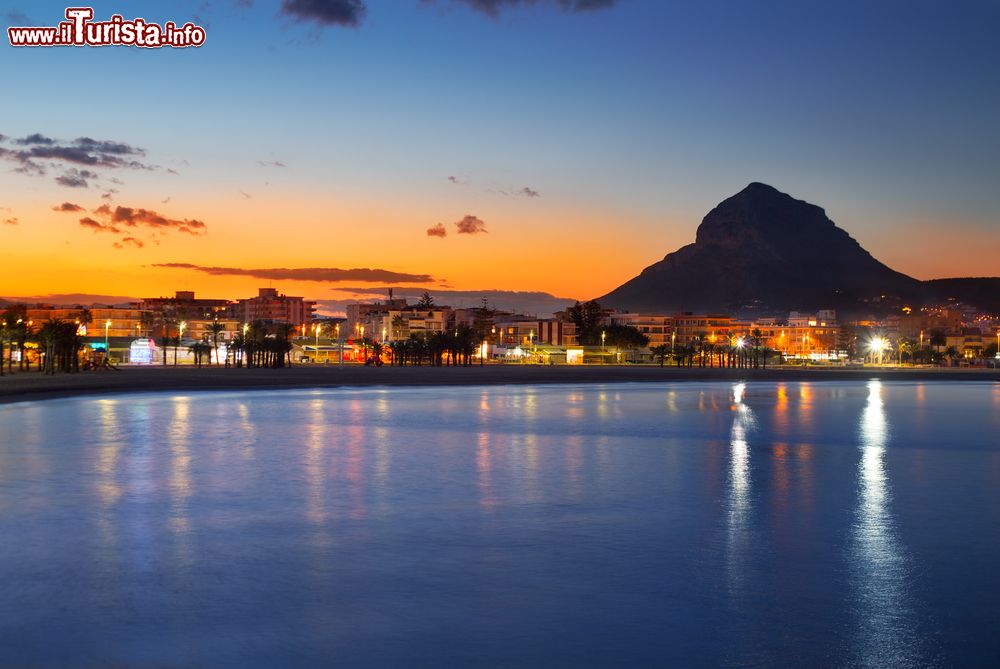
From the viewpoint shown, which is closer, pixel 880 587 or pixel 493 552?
pixel 880 587

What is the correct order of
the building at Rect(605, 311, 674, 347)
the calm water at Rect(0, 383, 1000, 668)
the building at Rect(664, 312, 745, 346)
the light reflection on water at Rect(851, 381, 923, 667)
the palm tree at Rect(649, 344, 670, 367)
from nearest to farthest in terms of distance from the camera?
the light reflection on water at Rect(851, 381, 923, 667), the calm water at Rect(0, 383, 1000, 668), the palm tree at Rect(649, 344, 670, 367), the building at Rect(605, 311, 674, 347), the building at Rect(664, 312, 745, 346)

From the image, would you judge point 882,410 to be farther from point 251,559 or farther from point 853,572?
point 251,559

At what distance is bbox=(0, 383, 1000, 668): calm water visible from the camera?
22.2ft

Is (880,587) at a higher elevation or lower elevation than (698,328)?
lower

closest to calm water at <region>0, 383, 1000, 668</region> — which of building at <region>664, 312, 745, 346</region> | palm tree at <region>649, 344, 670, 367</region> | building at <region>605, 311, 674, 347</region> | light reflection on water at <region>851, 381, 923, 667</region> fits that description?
light reflection on water at <region>851, 381, 923, 667</region>

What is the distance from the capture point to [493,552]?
995 cm

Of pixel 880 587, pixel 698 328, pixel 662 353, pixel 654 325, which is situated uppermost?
pixel 654 325

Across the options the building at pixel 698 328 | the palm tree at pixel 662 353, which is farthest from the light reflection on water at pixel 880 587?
the building at pixel 698 328

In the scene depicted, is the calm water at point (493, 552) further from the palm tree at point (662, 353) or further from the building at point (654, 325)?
the building at point (654, 325)

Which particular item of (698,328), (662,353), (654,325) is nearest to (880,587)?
(662,353)

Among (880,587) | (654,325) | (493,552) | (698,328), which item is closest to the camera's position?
(880,587)

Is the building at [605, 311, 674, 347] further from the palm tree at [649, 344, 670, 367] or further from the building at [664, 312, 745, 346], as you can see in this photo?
the palm tree at [649, 344, 670, 367]

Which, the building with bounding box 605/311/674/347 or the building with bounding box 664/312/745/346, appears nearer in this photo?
the building with bounding box 605/311/674/347

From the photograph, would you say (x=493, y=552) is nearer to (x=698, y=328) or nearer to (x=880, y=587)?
(x=880, y=587)
